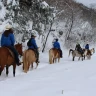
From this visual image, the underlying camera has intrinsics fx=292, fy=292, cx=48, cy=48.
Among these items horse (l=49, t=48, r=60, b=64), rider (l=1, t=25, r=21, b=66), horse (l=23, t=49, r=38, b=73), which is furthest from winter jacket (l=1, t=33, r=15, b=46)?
horse (l=49, t=48, r=60, b=64)

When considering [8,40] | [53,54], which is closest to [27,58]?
[8,40]

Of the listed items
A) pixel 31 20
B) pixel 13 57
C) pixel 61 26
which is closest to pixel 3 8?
pixel 31 20

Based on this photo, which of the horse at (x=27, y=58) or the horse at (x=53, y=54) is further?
the horse at (x=53, y=54)

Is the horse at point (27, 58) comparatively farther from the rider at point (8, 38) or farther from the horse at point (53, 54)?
the horse at point (53, 54)

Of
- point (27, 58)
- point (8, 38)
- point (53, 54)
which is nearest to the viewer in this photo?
point (8, 38)

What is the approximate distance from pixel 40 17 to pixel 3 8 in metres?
6.32

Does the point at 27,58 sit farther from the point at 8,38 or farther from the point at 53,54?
the point at 53,54

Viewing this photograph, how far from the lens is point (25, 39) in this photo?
23.3 metres

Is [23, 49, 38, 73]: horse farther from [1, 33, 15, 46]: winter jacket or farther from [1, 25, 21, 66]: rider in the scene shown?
[1, 33, 15, 46]: winter jacket

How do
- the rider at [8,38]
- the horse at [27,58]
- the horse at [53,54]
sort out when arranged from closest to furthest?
the rider at [8,38] < the horse at [27,58] < the horse at [53,54]

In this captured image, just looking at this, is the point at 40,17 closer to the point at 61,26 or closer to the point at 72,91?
the point at 61,26

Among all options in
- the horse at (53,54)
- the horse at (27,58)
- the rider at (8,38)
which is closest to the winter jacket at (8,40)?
the rider at (8,38)

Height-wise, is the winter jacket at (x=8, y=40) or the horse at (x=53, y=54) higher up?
the winter jacket at (x=8, y=40)

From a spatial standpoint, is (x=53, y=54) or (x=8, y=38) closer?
(x=8, y=38)
